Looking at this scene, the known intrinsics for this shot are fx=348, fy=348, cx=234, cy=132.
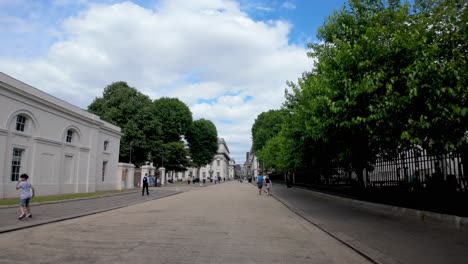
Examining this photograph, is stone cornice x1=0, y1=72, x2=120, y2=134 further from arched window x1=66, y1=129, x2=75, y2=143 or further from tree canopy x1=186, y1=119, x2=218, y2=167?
tree canopy x1=186, y1=119, x2=218, y2=167

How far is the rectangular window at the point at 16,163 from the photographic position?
21.0 meters

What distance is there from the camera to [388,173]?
14.4m

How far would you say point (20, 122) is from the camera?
2181cm

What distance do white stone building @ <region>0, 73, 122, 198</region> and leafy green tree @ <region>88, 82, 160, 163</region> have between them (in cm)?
1042

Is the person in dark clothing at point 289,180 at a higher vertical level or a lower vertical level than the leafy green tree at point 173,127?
lower

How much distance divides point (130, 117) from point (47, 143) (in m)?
21.3

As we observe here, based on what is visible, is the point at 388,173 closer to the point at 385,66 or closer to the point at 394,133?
the point at 394,133

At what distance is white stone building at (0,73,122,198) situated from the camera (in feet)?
66.5

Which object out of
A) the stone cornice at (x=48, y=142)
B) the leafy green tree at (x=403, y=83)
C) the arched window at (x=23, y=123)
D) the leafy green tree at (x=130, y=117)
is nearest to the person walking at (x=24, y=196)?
the leafy green tree at (x=403, y=83)

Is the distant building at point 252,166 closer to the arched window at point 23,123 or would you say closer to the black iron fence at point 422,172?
the arched window at point 23,123

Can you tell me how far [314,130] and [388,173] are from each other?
4.35 metres

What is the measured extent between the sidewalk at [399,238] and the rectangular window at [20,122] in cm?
1878

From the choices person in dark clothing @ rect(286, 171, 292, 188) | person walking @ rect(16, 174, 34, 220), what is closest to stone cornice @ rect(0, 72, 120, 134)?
person walking @ rect(16, 174, 34, 220)

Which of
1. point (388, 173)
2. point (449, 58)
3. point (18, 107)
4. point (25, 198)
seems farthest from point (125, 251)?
point (18, 107)
